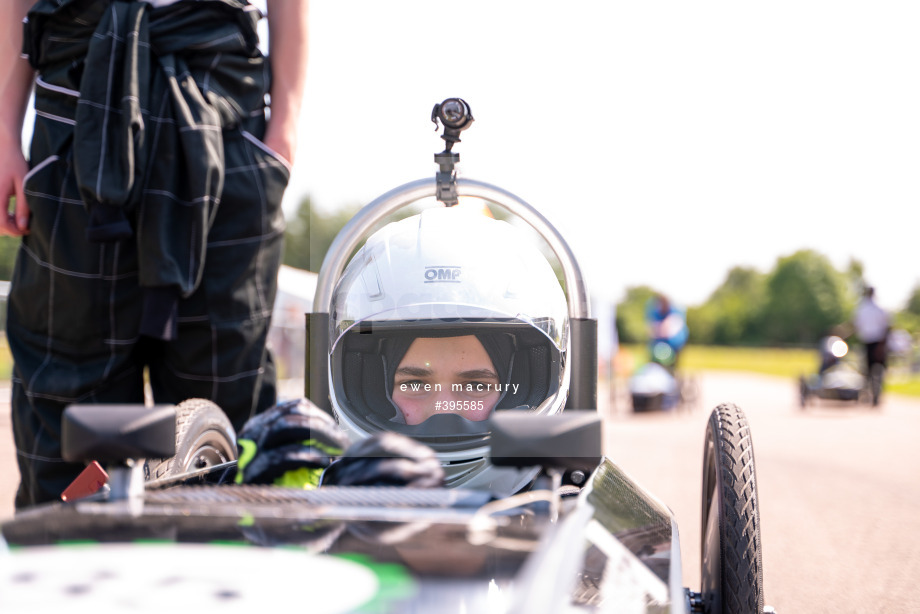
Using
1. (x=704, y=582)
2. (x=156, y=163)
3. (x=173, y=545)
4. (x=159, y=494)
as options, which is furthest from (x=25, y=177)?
(x=704, y=582)

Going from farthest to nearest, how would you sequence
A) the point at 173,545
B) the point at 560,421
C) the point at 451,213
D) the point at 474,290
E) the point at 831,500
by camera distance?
the point at 831,500
the point at 451,213
the point at 474,290
the point at 560,421
the point at 173,545

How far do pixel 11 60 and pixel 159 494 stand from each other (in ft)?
6.28

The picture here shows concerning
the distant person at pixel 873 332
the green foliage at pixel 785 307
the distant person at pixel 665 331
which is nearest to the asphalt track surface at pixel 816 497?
the distant person at pixel 665 331

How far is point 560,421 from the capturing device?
54.9 inches

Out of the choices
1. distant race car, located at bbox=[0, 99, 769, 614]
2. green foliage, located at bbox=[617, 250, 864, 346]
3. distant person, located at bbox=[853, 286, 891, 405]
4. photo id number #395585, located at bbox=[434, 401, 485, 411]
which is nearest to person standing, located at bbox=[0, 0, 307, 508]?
photo id number #395585, located at bbox=[434, 401, 485, 411]

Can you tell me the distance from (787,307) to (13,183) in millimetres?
117943

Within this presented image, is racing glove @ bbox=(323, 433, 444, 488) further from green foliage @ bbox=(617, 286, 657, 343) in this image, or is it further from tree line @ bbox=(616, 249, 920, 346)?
tree line @ bbox=(616, 249, 920, 346)

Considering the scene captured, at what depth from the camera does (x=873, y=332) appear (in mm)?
15789

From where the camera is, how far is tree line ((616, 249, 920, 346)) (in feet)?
358

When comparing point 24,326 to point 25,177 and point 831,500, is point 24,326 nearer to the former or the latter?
point 25,177

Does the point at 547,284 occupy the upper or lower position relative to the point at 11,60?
lower

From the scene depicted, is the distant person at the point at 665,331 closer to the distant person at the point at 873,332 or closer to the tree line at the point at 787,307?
the distant person at the point at 873,332

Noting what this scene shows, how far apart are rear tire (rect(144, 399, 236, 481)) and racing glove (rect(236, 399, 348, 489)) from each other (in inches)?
21.2

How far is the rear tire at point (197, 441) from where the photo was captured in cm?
238
